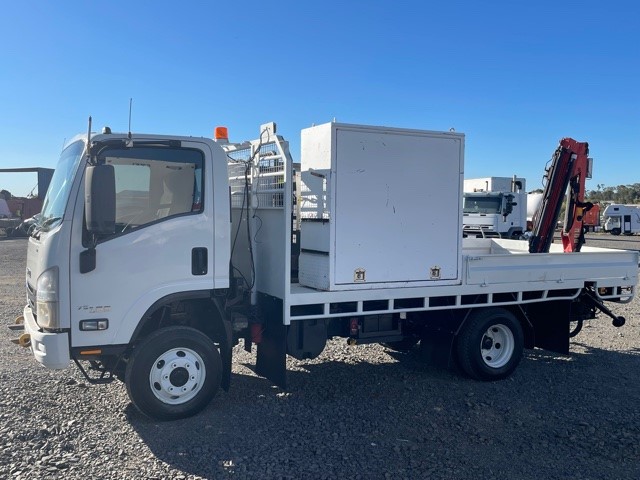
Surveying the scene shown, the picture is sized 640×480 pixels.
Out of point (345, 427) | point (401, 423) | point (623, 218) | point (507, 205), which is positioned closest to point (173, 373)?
point (345, 427)

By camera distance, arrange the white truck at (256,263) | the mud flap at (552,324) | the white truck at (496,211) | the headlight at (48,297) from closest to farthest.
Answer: the headlight at (48,297)
the white truck at (256,263)
the mud flap at (552,324)
the white truck at (496,211)

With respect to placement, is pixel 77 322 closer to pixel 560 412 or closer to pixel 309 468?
pixel 309 468

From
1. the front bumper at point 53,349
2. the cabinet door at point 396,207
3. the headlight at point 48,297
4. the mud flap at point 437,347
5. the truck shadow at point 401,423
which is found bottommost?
the truck shadow at point 401,423

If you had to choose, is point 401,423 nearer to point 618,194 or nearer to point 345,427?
point 345,427

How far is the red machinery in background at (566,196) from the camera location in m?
8.81

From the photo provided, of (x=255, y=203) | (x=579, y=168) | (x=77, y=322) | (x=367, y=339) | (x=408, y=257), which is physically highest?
(x=579, y=168)

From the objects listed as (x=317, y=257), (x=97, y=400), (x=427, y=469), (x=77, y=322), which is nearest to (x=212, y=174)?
(x=317, y=257)

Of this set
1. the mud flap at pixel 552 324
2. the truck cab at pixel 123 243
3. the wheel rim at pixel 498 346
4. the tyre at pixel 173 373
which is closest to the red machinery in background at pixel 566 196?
the mud flap at pixel 552 324

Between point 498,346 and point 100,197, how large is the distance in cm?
492

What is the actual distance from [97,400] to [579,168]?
729cm

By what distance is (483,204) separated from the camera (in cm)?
2306

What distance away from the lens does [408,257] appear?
627 centimetres

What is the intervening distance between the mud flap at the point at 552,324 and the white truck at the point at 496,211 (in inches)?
574

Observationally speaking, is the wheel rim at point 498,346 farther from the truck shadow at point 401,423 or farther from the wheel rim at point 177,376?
the wheel rim at point 177,376
